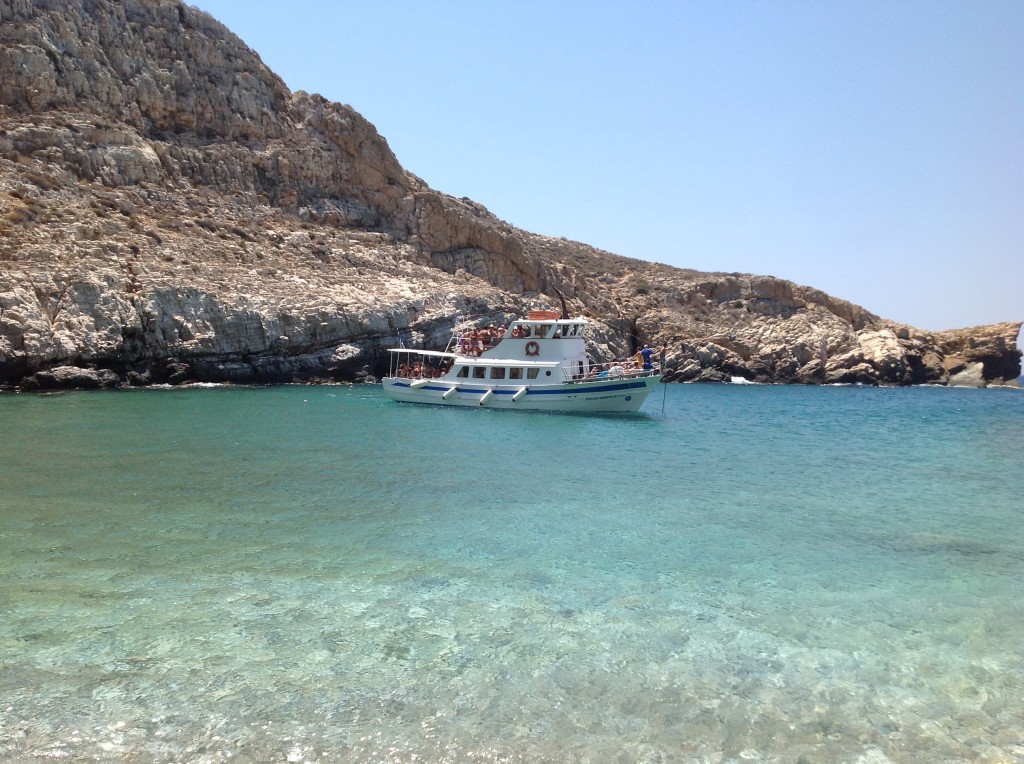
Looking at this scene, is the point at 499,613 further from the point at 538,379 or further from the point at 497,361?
the point at 497,361

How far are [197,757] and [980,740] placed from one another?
522cm

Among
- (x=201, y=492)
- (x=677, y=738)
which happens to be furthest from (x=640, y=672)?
(x=201, y=492)

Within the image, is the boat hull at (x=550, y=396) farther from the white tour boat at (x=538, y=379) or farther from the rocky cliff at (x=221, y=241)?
the rocky cliff at (x=221, y=241)

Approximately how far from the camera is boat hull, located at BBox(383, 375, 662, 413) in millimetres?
31203

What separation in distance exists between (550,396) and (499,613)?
25361mm

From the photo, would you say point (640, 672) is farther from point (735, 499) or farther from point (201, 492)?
point (201, 492)

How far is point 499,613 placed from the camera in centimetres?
698

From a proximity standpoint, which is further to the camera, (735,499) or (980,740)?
(735,499)

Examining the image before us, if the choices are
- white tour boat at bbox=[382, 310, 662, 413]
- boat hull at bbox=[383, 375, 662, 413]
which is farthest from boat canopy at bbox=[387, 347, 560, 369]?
boat hull at bbox=[383, 375, 662, 413]

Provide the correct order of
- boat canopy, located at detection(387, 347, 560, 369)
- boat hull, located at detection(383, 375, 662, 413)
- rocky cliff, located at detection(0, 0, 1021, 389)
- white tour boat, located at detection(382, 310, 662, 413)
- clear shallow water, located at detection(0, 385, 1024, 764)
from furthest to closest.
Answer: rocky cliff, located at detection(0, 0, 1021, 389) → boat canopy, located at detection(387, 347, 560, 369) → white tour boat, located at detection(382, 310, 662, 413) → boat hull, located at detection(383, 375, 662, 413) → clear shallow water, located at detection(0, 385, 1024, 764)

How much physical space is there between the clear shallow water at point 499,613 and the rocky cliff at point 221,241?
79.6ft

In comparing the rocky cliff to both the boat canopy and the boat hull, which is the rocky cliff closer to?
the boat canopy

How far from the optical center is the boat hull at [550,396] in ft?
102

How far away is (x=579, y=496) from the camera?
43.0ft
